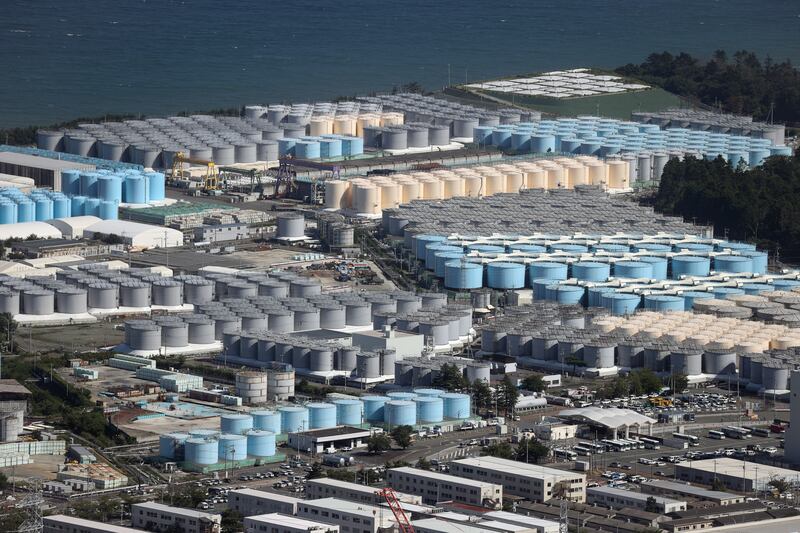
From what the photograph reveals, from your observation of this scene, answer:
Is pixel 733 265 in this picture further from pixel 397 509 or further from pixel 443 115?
pixel 397 509

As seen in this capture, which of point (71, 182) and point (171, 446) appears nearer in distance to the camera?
point (171, 446)

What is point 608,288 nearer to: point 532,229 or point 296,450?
point 532,229

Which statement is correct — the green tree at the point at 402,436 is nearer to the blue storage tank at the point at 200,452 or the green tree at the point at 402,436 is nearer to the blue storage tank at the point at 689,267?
the blue storage tank at the point at 200,452

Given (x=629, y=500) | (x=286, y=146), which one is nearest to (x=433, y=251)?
(x=286, y=146)

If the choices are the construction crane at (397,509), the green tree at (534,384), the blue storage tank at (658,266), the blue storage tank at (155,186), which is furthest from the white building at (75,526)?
the blue storage tank at (155,186)

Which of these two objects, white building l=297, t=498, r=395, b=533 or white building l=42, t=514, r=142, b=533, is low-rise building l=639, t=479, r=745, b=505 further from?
white building l=42, t=514, r=142, b=533

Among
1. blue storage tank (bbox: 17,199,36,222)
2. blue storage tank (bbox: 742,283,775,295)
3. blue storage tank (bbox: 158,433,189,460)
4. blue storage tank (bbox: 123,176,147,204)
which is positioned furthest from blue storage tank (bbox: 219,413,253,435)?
blue storage tank (bbox: 123,176,147,204)
